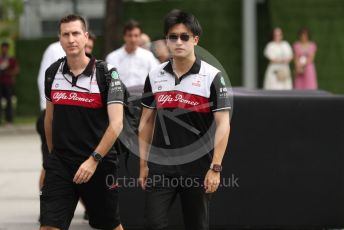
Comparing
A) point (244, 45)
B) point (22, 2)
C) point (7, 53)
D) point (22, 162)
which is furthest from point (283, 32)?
point (22, 2)

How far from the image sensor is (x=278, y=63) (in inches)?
785

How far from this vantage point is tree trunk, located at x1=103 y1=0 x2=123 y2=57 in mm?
20891

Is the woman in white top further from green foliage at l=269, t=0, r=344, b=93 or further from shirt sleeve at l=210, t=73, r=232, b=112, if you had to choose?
shirt sleeve at l=210, t=73, r=232, b=112

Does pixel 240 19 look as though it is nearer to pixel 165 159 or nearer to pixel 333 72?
pixel 333 72

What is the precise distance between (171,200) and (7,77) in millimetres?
14751

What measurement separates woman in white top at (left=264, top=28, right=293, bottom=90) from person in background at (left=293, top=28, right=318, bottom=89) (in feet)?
0.56

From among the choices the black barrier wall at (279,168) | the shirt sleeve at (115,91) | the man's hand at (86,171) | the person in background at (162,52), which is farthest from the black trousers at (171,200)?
the person in background at (162,52)

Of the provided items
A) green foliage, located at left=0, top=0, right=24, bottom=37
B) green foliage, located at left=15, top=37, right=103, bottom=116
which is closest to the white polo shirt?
green foliage, located at left=15, top=37, right=103, bottom=116

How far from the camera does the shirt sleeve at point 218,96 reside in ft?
19.8

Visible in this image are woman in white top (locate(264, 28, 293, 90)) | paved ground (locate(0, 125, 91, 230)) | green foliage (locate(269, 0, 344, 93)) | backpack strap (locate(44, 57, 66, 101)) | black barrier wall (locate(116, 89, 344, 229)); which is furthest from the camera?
green foliage (locate(269, 0, 344, 93))

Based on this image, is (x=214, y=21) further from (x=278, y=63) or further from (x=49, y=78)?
(x=49, y=78)

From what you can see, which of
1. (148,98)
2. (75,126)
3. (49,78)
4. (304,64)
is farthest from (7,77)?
(75,126)

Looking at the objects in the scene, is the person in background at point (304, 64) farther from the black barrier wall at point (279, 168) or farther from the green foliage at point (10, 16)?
the black barrier wall at point (279, 168)

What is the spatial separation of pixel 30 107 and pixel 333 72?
7.05 metres
